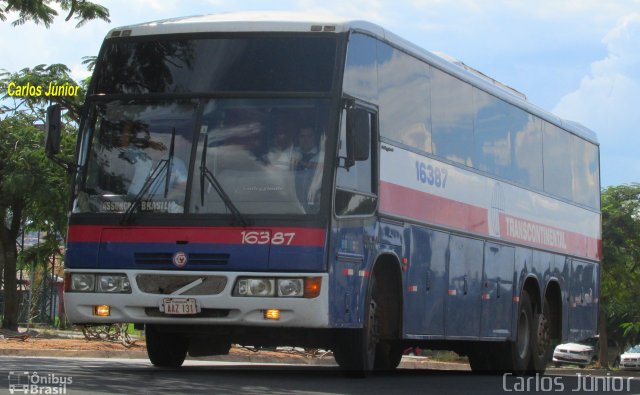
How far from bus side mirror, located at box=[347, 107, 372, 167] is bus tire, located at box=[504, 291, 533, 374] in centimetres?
723

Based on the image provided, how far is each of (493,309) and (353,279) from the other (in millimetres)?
5623

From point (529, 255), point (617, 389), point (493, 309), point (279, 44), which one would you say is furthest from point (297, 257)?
point (529, 255)

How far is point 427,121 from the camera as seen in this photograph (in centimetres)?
1670

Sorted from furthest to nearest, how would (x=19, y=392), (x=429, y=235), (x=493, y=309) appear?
(x=493, y=309)
(x=429, y=235)
(x=19, y=392)

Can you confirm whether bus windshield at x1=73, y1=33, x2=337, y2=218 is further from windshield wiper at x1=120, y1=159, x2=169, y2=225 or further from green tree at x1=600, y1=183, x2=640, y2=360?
green tree at x1=600, y1=183, x2=640, y2=360

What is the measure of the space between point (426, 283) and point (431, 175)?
129 centimetres

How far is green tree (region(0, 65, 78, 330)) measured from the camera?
1439 inches

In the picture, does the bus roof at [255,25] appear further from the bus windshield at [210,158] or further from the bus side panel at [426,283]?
the bus side panel at [426,283]

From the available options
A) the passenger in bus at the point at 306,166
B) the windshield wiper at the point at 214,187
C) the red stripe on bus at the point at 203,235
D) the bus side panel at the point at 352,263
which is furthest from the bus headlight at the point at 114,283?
the bus side panel at the point at 352,263

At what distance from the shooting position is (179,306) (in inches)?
532

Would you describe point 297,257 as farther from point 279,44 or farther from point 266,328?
point 279,44

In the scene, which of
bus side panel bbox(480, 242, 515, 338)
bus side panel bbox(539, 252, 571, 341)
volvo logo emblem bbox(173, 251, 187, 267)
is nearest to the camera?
volvo logo emblem bbox(173, 251, 187, 267)

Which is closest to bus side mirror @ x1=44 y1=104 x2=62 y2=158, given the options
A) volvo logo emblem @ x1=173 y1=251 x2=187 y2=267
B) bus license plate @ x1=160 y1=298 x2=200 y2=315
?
volvo logo emblem @ x1=173 y1=251 x2=187 y2=267

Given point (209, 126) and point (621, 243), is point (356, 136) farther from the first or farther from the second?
point (621, 243)
